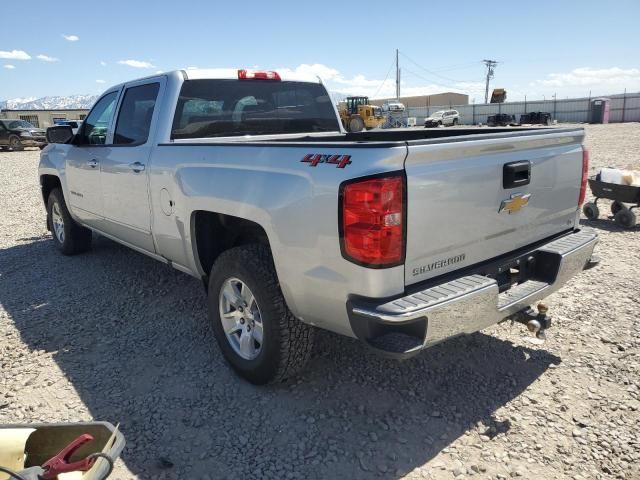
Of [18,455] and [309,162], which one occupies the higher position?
[309,162]

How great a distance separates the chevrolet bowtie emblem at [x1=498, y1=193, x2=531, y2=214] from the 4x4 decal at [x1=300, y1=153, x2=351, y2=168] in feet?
3.31

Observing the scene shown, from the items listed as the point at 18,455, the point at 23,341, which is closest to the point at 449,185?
the point at 18,455

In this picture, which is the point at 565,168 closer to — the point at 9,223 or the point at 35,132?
the point at 9,223

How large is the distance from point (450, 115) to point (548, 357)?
155 ft

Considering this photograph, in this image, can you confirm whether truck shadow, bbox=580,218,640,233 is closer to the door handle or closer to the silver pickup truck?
the silver pickup truck

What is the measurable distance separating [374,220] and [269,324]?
100 cm

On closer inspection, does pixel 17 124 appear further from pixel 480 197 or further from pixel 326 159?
pixel 480 197

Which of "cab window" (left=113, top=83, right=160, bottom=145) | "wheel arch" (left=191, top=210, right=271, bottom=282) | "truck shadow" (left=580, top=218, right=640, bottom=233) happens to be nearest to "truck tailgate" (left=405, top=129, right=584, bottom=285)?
"wheel arch" (left=191, top=210, right=271, bottom=282)

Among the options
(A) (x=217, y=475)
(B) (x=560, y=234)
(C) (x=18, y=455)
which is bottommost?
(A) (x=217, y=475)

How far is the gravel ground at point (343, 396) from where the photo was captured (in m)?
2.61

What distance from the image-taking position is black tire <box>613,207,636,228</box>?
22.3 ft

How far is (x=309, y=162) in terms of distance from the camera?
258 centimetres

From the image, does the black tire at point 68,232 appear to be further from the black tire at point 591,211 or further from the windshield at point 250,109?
the black tire at point 591,211

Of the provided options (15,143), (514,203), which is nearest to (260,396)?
(514,203)
